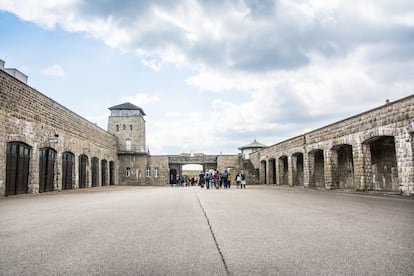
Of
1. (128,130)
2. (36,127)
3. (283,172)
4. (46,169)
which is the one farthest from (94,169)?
(283,172)

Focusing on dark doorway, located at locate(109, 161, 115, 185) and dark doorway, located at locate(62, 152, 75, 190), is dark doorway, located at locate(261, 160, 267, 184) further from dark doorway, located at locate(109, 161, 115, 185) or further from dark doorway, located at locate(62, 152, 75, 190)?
dark doorway, located at locate(62, 152, 75, 190)

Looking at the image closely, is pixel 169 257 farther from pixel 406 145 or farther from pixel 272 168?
pixel 272 168

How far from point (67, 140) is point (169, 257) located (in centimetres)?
1926

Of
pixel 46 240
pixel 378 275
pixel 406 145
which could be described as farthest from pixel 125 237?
pixel 406 145

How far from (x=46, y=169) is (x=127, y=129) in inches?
868

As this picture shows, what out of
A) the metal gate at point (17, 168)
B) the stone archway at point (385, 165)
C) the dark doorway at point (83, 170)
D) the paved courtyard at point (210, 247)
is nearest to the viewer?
the paved courtyard at point (210, 247)

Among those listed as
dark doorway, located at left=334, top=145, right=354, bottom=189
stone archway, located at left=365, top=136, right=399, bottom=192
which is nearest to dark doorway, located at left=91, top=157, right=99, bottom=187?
dark doorway, located at left=334, top=145, right=354, bottom=189

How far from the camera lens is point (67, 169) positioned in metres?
20.7

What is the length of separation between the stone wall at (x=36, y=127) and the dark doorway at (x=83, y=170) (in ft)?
1.03

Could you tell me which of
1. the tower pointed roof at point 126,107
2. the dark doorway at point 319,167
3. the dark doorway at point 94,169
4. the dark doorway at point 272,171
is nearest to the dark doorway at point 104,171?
the dark doorway at point 94,169

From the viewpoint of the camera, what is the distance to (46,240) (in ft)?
13.4

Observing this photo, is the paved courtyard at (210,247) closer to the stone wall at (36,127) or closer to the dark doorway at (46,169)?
the stone wall at (36,127)

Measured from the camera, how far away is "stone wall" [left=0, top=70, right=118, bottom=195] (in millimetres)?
13797

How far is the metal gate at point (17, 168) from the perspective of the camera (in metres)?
14.1
